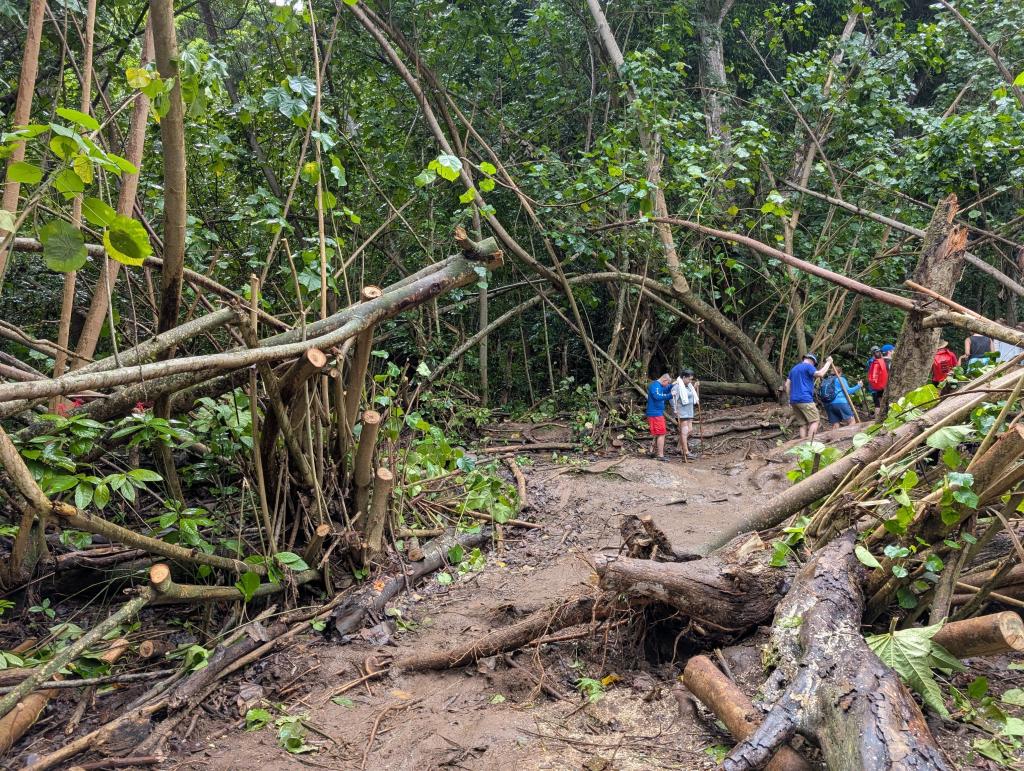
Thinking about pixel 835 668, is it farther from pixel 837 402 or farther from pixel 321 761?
pixel 837 402

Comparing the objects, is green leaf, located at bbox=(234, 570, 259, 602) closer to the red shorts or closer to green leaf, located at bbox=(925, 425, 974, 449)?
green leaf, located at bbox=(925, 425, 974, 449)

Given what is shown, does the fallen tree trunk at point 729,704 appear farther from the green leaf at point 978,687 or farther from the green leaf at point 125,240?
the green leaf at point 125,240

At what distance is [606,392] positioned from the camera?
1171 centimetres

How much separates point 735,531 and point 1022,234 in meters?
11.0

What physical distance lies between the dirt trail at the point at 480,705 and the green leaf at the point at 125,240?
2.22m

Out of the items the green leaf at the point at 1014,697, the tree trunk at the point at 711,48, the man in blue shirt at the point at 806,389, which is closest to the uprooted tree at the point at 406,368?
the green leaf at the point at 1014,697

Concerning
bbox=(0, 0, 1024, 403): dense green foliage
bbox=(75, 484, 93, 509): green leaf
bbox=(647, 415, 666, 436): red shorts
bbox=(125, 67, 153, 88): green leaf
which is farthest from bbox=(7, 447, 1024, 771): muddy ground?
bbox=(647, 415, 666, 436): red shorts

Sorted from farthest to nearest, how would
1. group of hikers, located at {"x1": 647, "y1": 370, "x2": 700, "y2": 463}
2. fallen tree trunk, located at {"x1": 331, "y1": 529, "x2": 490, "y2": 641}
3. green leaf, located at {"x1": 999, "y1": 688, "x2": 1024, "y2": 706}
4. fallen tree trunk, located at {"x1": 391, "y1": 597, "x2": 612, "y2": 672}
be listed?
group of hikers, located at {"x1": 647, "y1": 370, "x2": 700, "y2": 463}, fallen tree trunk, located at {"x1": 331, "y1": 529, "x2": 490, "y2": 641}, fallen tree trunk, located at {"x1": 391, "y1": 597, "x2": 612, "y2": 672}, green leaf, located at {"x1": 999, "y1": 688, "x2": 1024, "y2": 706}

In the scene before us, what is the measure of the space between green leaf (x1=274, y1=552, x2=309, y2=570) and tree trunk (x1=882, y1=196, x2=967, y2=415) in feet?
13.0

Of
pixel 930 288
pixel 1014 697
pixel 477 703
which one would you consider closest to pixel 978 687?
pixel 1014 697

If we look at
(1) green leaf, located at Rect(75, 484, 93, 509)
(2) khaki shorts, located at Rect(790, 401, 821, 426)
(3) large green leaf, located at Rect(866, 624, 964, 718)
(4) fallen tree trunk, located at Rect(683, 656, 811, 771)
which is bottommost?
(2) khaki shorts, located at Rect(790, 401, 821, 426)

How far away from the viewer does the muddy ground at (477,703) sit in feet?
10.0

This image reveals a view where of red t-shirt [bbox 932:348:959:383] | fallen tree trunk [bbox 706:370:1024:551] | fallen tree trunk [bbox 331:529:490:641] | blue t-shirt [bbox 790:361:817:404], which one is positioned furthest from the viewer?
blue t-shirt [bbox 790:361:817:404]

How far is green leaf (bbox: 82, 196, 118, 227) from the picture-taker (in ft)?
7.55
